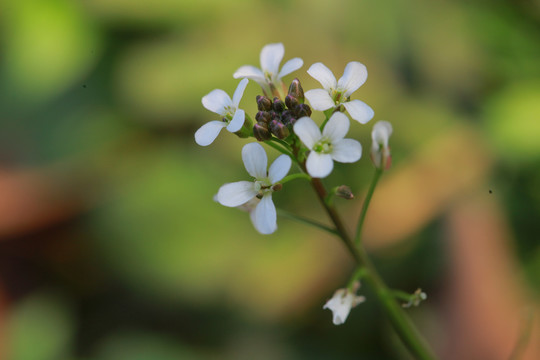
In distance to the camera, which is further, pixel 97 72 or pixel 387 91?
pixel 97 72

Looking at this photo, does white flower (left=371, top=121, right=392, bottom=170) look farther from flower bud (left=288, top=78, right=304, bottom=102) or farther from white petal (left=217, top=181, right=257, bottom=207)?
white petal (left=217, top=181, right=257, bottom=207)

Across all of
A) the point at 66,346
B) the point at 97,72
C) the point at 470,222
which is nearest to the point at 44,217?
the point at 66,346

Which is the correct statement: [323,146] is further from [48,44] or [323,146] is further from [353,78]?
[48,44]

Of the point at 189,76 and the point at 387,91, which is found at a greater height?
the point at 189,76

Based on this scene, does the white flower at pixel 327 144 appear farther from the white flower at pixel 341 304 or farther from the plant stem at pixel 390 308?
the white flower at pixel 341 304

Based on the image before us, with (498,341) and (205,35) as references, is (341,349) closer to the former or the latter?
(498,341)

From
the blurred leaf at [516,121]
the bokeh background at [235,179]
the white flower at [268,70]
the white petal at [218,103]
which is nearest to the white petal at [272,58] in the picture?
the white flower at [268,70]

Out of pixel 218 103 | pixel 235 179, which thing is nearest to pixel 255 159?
pixel 218 103
